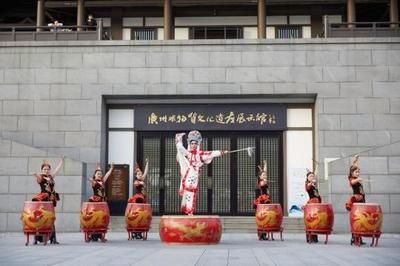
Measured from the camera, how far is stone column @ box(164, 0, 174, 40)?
2014cm

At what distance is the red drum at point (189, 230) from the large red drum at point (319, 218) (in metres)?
2.33

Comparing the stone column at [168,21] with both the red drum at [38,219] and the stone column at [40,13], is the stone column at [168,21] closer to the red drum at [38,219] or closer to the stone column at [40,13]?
the stone column at [40,13]

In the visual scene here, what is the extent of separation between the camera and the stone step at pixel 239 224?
17109 mm

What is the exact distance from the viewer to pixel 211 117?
19.0 metres

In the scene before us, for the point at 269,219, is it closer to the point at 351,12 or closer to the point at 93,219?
the point at 93,219

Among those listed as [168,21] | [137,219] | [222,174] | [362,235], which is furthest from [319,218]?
[168,21]

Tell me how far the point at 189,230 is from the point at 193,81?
26.7ft

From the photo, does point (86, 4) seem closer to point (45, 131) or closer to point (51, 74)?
point (51, 74)

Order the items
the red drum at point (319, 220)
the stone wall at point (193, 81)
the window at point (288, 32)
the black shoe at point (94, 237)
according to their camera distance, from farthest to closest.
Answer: the window at point (288, 32), the stone wall at point (193, 81), the black shoe at point (94, 237), the red drum at point (319, 220)

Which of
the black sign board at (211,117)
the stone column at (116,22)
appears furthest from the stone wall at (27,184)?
the stone column at (116,22)

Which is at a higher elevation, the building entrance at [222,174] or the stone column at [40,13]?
the stone column at [40,13]

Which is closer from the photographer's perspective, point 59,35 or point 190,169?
point 190,169

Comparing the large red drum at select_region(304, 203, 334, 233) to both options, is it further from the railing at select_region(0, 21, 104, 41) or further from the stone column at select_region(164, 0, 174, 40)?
the railing at select_region(0, 21, 104, 41)

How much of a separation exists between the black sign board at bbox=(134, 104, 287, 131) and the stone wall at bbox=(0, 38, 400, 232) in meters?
0.67
